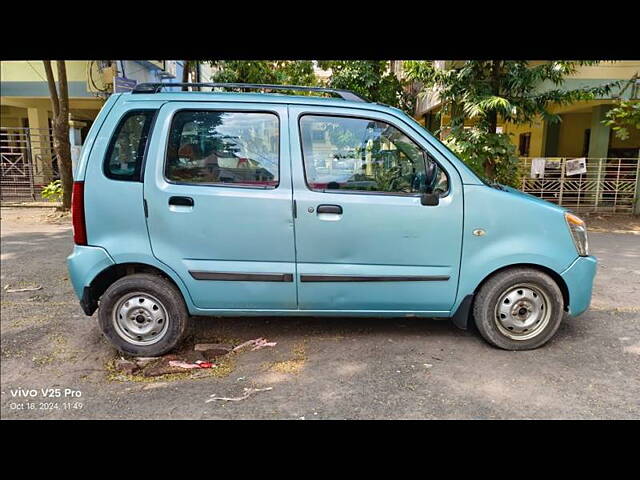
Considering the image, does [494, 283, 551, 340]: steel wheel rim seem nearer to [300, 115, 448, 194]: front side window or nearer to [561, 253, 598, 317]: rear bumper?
[561, 253, 598, 317]: rear bumper

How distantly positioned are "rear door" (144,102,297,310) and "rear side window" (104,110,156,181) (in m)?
0.09

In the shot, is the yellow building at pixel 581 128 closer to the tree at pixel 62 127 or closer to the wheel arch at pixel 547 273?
the wheel arch at pixel 547 273

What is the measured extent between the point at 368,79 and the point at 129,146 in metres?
8.84

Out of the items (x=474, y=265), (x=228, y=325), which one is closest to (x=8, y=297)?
(x=228, y=325)

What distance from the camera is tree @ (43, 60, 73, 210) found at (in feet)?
31.8

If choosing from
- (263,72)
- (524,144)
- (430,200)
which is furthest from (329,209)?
(524,144)

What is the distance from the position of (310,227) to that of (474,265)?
1338 millimetres

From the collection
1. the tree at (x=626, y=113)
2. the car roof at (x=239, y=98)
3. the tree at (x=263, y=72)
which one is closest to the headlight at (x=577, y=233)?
the car roof at (x=239, y=98)

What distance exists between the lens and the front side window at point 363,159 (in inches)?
138

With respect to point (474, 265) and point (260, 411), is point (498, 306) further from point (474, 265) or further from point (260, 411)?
point (260, 411)

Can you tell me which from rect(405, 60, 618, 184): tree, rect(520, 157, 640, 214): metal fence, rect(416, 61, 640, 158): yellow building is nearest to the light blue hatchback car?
rect(405, 60, 618, 184): tree

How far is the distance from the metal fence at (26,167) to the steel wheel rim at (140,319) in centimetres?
1068

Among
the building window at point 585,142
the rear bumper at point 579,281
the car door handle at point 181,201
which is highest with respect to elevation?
the building window at point 585,142

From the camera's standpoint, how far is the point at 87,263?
344 cm
